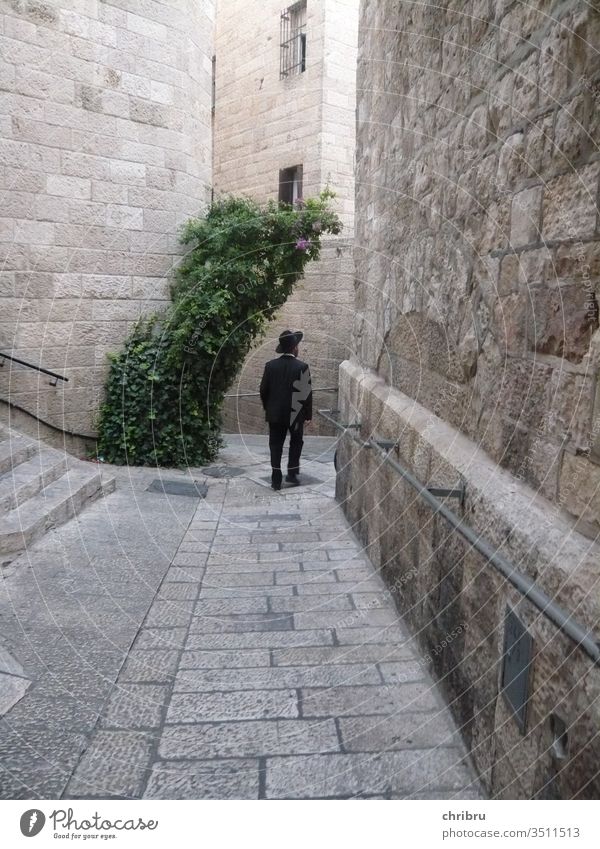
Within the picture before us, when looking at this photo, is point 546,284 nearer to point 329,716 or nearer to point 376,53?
point 329,716

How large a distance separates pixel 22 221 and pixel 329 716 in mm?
5611

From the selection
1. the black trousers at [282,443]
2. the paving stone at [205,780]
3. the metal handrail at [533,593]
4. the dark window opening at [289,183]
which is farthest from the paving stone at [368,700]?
the dark window opening at [289,183]

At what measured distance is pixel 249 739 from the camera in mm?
2451

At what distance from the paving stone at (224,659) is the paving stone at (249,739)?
471 millimetres

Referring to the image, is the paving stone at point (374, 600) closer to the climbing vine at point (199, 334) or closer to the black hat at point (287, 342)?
the black hat at point (287, 342)

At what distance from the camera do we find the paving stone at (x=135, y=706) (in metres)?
2.53

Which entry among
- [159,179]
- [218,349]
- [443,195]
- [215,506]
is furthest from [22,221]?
[443,195]

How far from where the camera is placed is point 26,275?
670cm

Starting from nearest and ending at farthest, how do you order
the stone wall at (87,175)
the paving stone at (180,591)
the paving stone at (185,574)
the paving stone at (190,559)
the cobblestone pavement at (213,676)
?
the cobblestone pavement at (213,676) → the paving stone at (180,591) → the paving stone at (185,574) → the paving stone at (190,559) → the stone wall at (87,175)

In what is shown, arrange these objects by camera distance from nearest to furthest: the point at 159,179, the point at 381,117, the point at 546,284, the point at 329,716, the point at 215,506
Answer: the point at 546,284 → the point at 329,716 → the point at 381,117 → the point at 215,506 → the point at 159,179

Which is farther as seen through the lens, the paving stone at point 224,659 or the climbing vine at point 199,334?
the climbing vine at point 199,334

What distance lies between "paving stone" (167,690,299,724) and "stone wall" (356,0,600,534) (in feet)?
3.94

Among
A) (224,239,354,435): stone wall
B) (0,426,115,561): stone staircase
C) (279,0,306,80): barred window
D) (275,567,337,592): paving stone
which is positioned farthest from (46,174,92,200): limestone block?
(279,0,306,80): barred window

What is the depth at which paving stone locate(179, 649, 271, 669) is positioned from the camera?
3008 mm
